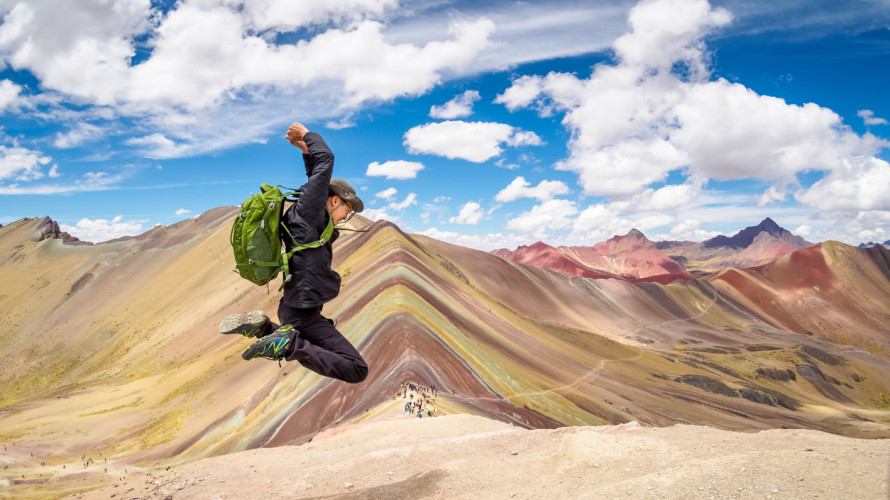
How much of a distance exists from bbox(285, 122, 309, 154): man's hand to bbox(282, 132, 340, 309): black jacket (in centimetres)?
28

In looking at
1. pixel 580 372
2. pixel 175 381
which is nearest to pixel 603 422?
pixel 580 372

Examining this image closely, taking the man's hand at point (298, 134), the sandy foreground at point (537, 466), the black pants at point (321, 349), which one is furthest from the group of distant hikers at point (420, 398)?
the man's hand at point (298, 134)

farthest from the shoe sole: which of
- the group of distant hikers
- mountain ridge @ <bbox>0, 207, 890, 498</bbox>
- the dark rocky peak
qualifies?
the dark rocky peak

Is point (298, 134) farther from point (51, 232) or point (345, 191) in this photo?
point (51, 232)

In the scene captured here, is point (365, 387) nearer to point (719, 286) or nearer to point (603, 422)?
point (603, 422)

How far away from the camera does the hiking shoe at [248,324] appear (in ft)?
17.5

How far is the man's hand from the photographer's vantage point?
5.59m

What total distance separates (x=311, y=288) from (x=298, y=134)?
1.90 meters

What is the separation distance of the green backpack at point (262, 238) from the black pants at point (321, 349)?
50cm

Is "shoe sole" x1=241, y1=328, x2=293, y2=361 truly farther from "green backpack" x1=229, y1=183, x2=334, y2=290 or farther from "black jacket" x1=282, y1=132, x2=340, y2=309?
"green backpack" x1=229, y1=183, x2=334, y2=290

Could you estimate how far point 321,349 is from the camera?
536 cm

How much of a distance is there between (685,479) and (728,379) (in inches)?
2225

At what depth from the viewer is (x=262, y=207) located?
5168 millimetres

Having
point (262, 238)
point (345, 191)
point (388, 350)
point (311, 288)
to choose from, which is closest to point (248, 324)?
point (311, 288)
